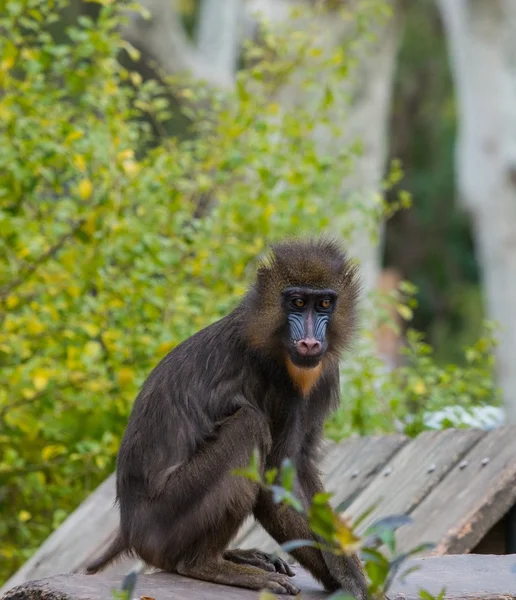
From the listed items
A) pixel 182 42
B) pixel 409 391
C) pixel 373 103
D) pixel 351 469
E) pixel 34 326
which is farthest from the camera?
pixel 182 42

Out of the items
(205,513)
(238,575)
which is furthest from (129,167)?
(238,575)

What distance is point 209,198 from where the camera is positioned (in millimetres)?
8547

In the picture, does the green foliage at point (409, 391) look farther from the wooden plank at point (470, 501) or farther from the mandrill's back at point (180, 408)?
the mandrill's back at point (180, 408)

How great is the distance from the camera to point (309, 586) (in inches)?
170

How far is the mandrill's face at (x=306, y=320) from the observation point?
Answer: 4.35 meters

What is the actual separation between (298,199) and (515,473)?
324 centimetres

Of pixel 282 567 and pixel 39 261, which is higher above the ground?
pixel 39 261

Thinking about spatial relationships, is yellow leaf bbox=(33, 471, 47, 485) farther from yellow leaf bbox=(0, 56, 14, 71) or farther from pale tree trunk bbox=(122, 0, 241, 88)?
pale tree trunk bbox=(122, 0, 241, 88)

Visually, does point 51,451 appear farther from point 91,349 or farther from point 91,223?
point 91,223

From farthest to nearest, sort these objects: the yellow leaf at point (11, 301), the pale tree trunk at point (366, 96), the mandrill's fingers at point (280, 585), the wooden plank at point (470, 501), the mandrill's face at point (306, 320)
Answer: the pale tree trunk at point (366, 96) → the yellow leaf at point (11, 301) → the wooden plank at point (470, 501) → the mandrill's face at point (306, 320) → the mandrill's fingers at point (280, 585)

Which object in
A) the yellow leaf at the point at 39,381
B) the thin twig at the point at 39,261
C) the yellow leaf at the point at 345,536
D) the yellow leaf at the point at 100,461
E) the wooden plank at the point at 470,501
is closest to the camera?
the yellow leaf at the point at 345,536

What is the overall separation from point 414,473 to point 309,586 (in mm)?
1326

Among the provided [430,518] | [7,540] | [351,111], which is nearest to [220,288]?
[7,540]

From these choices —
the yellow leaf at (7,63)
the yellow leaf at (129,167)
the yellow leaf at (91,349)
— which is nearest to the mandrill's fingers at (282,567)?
the yellow leaf at (91,349)
